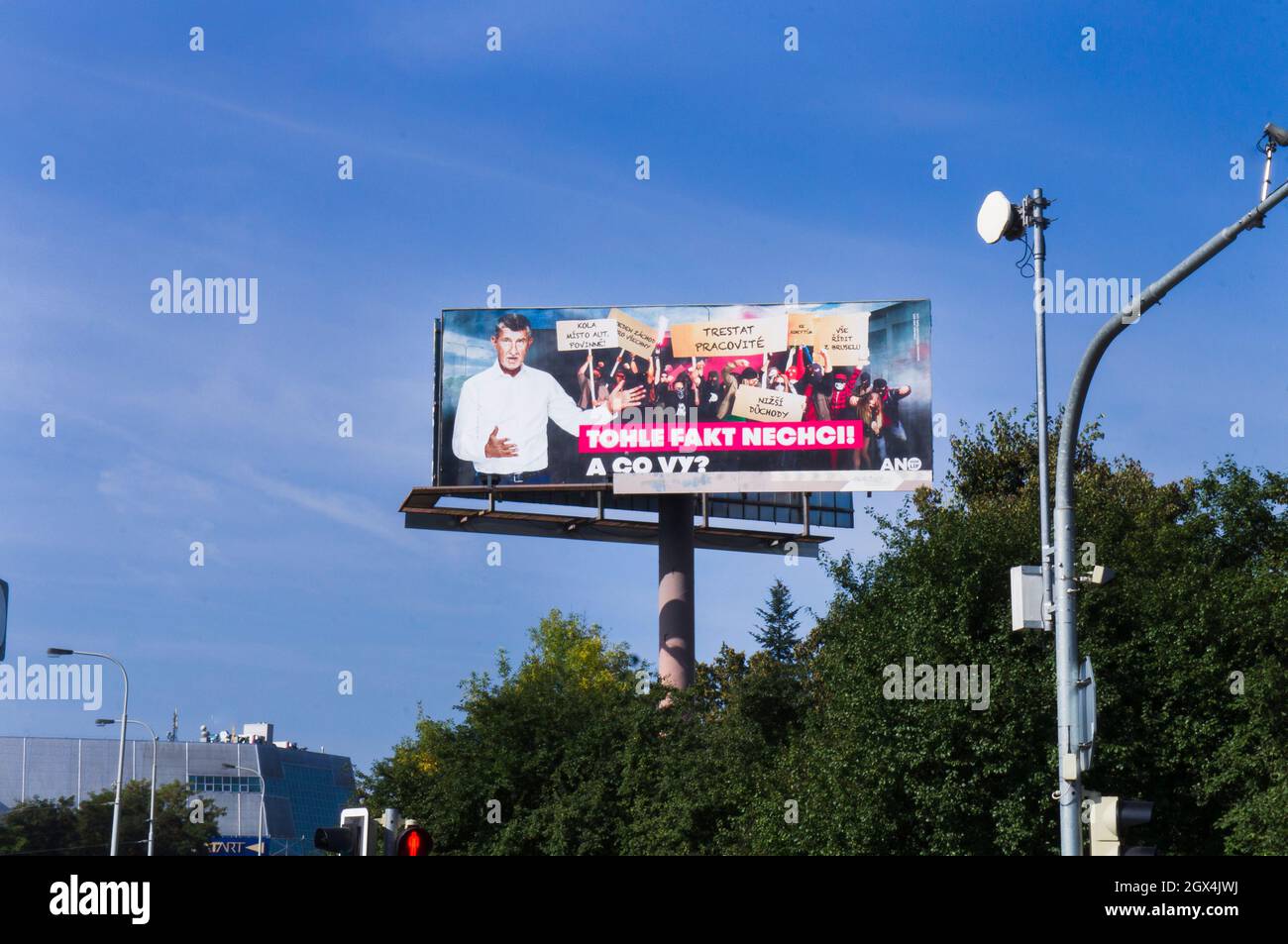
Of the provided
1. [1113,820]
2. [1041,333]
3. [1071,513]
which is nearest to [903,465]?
[1041,333]

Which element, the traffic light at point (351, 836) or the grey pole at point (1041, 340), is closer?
the traffic light at point (351, 836)

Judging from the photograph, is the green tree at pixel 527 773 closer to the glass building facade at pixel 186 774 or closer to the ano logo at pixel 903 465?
the ano logo at pixel 903 465

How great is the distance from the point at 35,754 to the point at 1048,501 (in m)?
169

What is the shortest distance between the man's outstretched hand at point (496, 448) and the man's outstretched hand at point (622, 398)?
332 centimetres

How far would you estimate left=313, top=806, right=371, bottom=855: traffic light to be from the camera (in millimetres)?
16453

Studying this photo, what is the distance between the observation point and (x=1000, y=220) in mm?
17703

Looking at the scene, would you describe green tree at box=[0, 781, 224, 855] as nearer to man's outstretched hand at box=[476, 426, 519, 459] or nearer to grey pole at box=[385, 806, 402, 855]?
man's outstretched hand at box=[476, 426, 519, 459]

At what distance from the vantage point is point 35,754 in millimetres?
165625

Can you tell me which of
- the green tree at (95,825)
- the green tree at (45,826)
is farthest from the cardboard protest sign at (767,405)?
the green tree at (45,826)

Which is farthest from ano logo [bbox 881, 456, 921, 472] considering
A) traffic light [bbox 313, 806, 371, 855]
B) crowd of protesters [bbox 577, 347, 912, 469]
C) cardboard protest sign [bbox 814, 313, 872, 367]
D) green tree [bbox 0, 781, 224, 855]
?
green tree [bbox 0, 781, 224, 855]

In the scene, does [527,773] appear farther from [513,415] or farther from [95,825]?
[95,825]

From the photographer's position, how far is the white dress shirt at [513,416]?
142ft

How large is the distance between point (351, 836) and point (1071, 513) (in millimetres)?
8981
